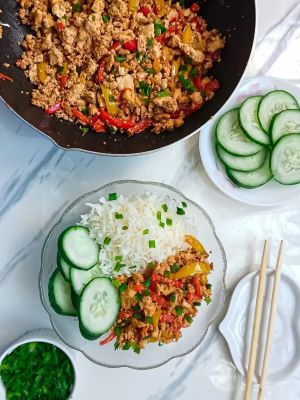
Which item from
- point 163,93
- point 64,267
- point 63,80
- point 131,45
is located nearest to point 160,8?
point 131,45

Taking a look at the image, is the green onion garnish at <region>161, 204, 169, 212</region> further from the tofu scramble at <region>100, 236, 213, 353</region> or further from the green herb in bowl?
the green herb in bowl

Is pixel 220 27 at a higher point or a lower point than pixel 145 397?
higher

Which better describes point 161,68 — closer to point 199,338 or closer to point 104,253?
point 104,253

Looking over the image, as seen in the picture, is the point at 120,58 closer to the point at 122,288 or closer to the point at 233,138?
the point at 233,138

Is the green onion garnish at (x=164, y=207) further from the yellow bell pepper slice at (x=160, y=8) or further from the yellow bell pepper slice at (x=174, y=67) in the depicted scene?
the yellow bell pepper slice at (x=160, y=8)

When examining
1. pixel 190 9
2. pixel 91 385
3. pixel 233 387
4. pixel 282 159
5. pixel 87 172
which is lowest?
pixel 91 385

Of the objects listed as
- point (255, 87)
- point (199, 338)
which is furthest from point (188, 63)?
point (199, 338)

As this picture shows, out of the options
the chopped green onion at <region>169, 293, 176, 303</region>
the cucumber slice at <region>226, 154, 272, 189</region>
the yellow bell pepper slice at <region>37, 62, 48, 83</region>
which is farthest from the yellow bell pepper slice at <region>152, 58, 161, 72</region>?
the chopped green onion at <region>169, 293, 176, 303</region>
